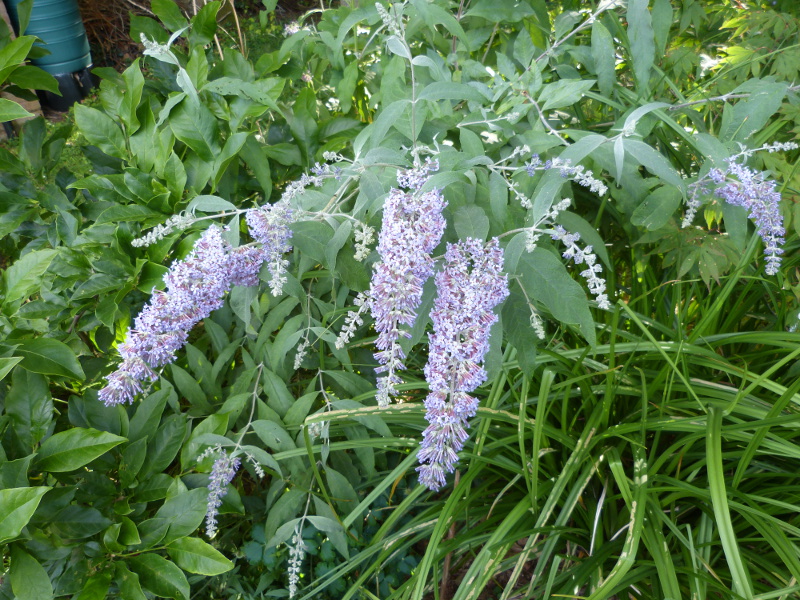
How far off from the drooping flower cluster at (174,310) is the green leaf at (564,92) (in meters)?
0.69

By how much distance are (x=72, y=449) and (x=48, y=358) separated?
18 centimetres

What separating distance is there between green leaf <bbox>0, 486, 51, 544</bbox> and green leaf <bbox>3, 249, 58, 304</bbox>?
403mm

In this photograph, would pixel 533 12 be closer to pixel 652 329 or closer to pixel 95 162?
pixel 652 329

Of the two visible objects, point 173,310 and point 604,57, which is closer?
point 173,310

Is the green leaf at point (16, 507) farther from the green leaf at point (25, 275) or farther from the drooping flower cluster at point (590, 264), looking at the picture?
the drooping flower cluster at point (590, 264)

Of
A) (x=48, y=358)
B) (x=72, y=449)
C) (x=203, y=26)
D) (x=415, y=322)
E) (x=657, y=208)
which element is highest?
(x=203, y=26)

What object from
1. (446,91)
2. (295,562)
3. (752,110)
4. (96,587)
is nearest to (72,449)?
(96,587)

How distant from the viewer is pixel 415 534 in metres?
1.64

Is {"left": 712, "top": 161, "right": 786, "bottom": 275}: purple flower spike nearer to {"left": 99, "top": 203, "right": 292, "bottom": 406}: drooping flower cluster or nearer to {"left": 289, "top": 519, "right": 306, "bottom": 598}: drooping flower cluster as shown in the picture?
{"left": 99, "top": 203, "right": 292, "bottom": 406}: drooping flower cluster

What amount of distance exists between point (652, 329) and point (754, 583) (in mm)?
588

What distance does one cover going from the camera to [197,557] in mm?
1267

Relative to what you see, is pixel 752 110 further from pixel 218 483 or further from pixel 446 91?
pixel 218 483

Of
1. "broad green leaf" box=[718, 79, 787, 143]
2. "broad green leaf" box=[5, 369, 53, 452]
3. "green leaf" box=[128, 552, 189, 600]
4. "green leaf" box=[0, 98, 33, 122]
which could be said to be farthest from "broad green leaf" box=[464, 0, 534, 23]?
"green leaf" box=[128, 552, 189, 600]

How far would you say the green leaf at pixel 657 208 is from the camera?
128 cm
